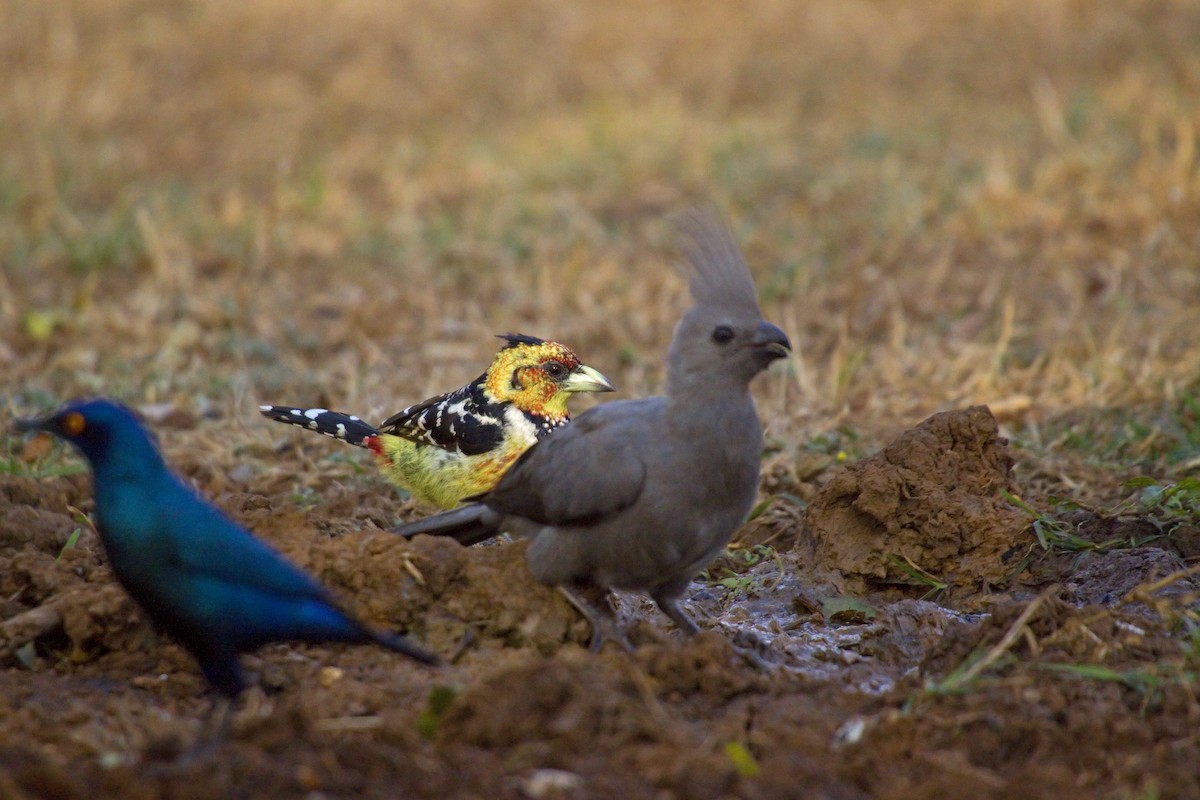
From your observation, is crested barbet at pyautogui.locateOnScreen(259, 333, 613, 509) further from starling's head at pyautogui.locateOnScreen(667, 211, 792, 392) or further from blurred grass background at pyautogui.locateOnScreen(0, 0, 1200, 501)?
starling's head at pyautogui.locateOnScreen(667, 211, 792, 392)

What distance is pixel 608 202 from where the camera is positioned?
10102 millimetres

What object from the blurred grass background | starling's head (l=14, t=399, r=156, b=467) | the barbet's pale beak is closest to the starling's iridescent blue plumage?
starling's head (l=14, t=399, r=156, b=467)

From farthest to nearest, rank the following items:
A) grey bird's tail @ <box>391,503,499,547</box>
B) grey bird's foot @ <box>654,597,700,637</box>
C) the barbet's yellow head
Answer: the barbet's yellow head → grey bird's tail @ <box>391,503,499,547</box> → grey bird's foot @ <box>654,597,700,637</box>

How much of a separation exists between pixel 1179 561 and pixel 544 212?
6.07m

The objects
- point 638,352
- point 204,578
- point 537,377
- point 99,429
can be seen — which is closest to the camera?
point 204,578

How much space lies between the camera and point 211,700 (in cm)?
371

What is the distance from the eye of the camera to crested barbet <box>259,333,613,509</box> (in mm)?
5395

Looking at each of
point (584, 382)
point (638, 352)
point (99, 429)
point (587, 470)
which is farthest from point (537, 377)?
point (99, 429)

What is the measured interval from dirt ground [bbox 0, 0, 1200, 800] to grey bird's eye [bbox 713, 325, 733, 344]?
0.89 m

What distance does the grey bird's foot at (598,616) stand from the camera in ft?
13.3

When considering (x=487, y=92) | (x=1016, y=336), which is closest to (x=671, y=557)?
(x=1016, y=336)

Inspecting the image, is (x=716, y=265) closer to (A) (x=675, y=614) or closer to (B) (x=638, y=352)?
(A) (x=675, y=614)

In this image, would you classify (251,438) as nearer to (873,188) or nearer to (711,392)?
(711,392)

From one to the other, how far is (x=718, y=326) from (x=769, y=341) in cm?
16
